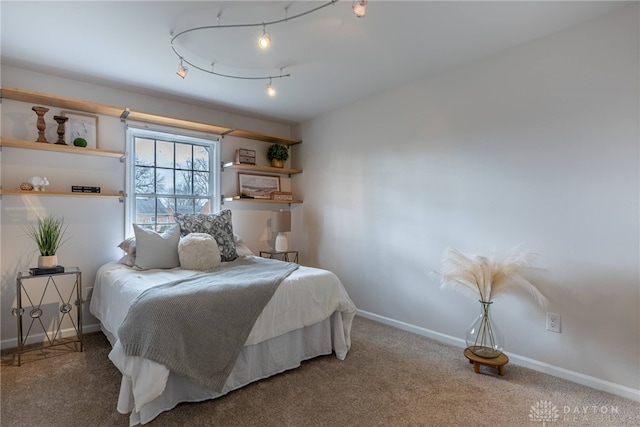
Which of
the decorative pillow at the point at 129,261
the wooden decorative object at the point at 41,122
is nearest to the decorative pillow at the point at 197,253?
the decorative pillow at the point at 129,261

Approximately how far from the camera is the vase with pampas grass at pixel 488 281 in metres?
2.32

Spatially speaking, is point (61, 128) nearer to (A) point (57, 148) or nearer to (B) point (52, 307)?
(A) point (57, 148)

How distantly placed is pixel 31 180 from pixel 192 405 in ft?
7.71

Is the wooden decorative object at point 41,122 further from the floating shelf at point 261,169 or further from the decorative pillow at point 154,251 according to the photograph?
the floating shelf at point 261,169

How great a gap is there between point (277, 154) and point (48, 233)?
2550mm

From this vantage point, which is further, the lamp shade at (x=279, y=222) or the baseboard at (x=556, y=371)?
the lamp shade at (x=279, y=222)

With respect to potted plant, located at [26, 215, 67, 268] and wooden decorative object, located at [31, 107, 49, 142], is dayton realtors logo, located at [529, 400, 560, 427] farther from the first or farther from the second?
wooden decorative object, located at [31, 107, 49, 142]

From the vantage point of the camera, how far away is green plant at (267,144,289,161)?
14.2 feet

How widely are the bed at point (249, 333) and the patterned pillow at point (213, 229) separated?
184 mm

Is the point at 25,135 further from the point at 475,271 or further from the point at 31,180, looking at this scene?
the point at 475,271

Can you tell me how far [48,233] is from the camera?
8.81 feet

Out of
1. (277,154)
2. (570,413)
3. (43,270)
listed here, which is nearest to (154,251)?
(43,270)

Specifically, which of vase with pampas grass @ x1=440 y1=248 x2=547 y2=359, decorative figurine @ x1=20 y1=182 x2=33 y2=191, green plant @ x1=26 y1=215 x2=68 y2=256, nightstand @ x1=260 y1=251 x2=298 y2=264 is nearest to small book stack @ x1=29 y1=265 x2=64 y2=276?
green plant @ x1=26 y1=215 x2=68 y2=256

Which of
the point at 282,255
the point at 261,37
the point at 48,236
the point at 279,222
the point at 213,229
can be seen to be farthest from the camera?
the point at 282,255
